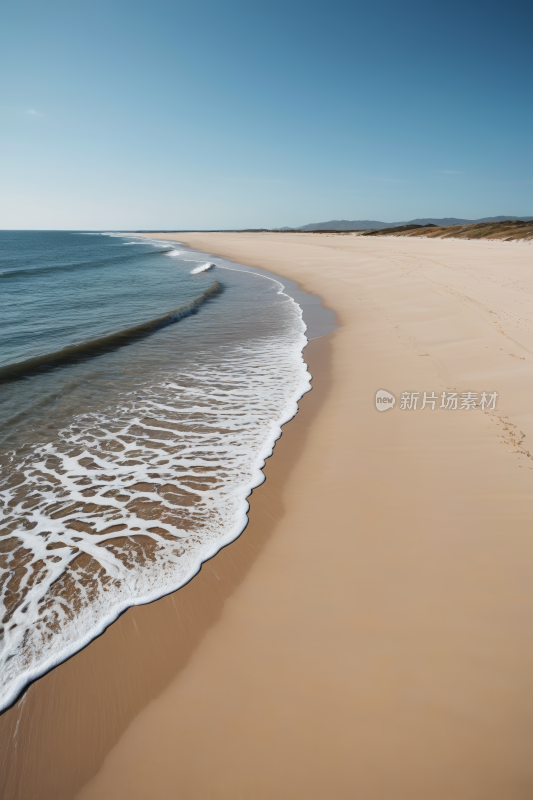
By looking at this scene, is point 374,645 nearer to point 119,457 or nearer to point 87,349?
point 119,457

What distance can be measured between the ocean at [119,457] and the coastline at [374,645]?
761 mm

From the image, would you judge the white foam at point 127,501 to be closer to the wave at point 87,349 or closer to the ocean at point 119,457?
the ocean at point 119,457

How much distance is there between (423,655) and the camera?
8.16 feet

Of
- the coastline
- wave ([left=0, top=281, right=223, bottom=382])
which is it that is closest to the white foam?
the coastline

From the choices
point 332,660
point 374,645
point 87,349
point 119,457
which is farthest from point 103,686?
point 87,349

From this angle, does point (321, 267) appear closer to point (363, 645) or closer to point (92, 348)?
point (92, 348)

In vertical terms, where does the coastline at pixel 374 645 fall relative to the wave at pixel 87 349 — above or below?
above

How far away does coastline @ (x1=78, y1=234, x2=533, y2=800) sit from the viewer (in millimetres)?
2029

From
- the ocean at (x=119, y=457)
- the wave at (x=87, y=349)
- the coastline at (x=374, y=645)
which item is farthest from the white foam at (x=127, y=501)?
the wave at (x=87, y=349)

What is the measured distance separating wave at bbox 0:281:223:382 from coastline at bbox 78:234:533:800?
6.67m

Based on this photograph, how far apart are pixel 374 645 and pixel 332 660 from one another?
11.8 inches

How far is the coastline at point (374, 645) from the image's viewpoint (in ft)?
6.66

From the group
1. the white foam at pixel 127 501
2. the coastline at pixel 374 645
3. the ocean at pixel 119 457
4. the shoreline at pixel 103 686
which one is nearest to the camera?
the coastline at pixel 374 645

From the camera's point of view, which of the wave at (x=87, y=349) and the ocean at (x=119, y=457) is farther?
the wave at (x=87, y=349)
